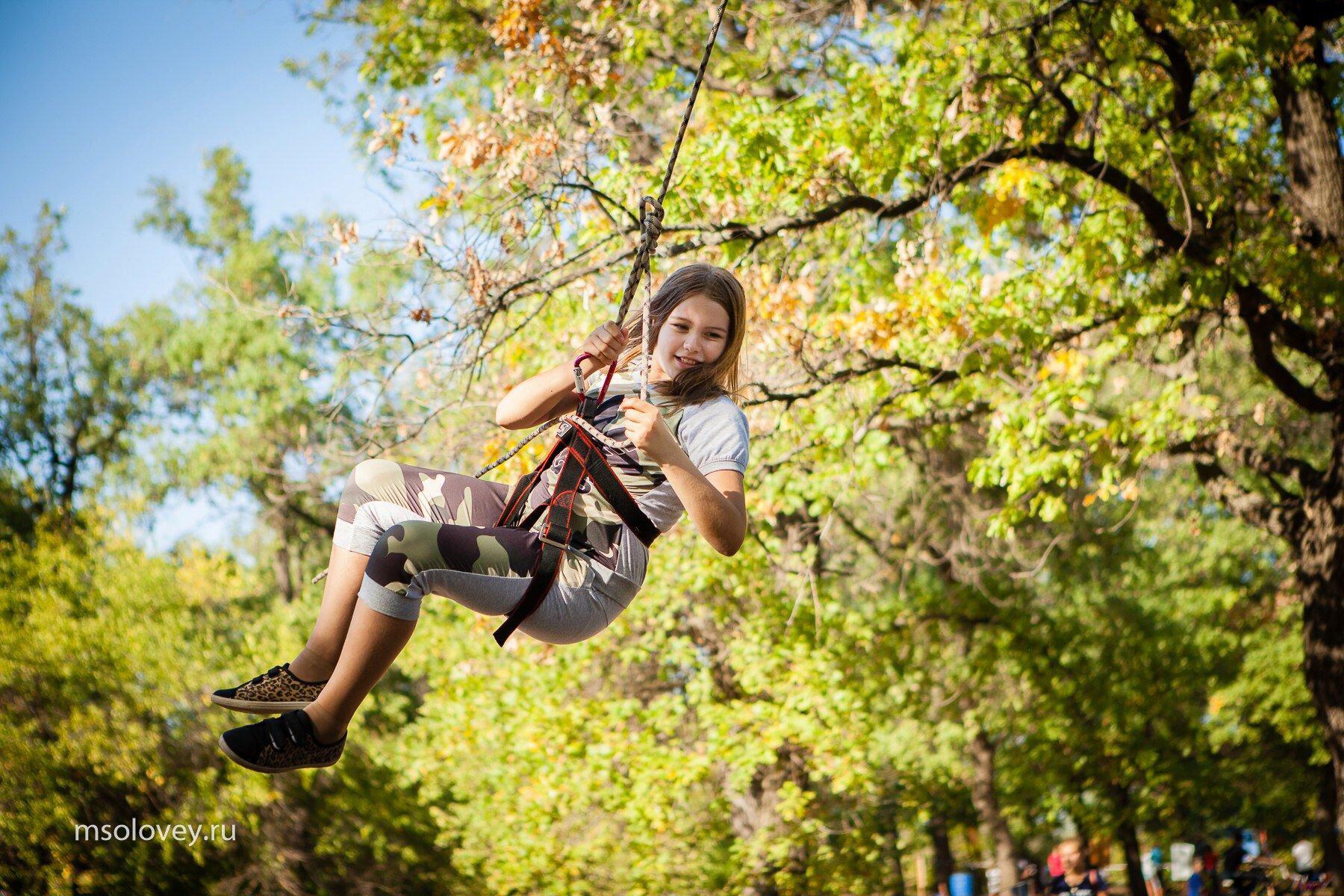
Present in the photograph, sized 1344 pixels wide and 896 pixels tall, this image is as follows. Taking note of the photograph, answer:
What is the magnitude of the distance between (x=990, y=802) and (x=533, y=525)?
55.0 ft

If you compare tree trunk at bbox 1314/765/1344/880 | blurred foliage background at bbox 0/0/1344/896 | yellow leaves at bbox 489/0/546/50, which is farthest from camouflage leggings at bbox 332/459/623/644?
tree trunk at bbox 1314/765/1344/880

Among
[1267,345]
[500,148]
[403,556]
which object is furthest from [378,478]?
[1267,345]

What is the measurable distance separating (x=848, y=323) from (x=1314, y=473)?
357cm

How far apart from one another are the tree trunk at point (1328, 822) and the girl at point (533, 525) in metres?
15.5

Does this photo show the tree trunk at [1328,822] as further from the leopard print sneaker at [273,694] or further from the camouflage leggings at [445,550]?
the leopard print sneaker at [273,694]

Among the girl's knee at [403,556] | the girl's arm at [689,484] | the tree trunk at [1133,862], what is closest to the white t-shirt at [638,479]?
the girl's arm at [689,484]

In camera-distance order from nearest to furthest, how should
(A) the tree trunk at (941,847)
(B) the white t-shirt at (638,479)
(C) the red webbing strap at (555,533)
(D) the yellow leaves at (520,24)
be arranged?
(C) the red webbing strap at (555,533) < (B) the white t-shirt at (638,479) < (D) the yellow leaves at (520,24) < (A) the tree trunk at (941,847)

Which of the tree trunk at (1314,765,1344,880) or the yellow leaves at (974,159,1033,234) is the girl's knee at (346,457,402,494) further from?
the tree trunk at (1314,765,1344,880)

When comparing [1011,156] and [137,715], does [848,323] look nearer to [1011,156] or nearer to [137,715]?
[1011,156]

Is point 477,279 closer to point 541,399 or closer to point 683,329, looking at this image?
point 541,399

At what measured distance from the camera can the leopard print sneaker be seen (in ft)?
8.81

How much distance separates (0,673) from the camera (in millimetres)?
13422

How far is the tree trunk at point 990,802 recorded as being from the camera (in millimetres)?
17344

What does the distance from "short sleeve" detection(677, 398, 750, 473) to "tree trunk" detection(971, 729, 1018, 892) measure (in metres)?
14.7
